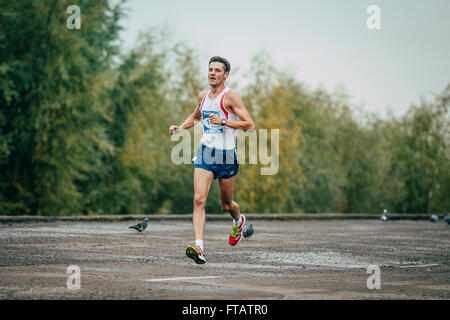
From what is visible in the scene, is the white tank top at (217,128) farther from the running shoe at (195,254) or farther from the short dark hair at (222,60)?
the running shoe at (195,254)

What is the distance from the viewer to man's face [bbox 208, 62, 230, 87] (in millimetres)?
10008

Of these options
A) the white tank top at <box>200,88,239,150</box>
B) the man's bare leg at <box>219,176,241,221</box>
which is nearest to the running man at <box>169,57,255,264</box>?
the white tank top at <box>200,88,239,150</box>

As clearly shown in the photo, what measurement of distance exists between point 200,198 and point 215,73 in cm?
169

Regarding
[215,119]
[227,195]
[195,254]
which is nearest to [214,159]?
[215,119]

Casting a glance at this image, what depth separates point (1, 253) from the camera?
9641mm

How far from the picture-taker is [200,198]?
9.61 m

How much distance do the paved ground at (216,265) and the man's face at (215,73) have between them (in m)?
2.30

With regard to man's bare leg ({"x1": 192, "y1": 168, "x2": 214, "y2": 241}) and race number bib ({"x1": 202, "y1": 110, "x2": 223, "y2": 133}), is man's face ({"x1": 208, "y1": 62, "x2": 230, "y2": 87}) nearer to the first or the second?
race number bib ({"x1": 202, "y1": 110, "x2": 223, "y2": 133})

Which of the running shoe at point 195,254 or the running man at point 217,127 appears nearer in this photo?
the running shoe at point 195,254

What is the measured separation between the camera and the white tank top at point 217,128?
32.8 ft

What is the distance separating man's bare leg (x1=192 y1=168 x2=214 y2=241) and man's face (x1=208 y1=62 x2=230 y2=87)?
1167mm

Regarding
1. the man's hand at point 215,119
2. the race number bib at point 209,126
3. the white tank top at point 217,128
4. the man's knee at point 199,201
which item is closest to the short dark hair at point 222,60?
the white tank top at point 217,128

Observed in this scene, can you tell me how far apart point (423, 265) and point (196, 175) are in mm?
3108
